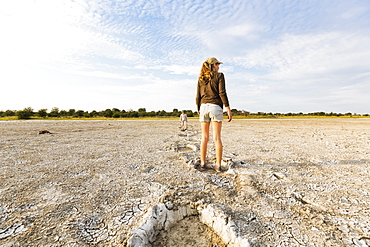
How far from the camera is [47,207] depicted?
5.94 feet

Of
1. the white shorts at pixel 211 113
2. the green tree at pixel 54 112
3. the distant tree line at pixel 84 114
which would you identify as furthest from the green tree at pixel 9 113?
the white shorts at pixel 211 113

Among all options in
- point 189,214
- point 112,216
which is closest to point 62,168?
point 112,216

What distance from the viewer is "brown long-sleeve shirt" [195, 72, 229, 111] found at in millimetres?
2803

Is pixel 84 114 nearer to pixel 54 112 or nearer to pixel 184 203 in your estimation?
pixel 54 112

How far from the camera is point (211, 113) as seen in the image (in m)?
2.85

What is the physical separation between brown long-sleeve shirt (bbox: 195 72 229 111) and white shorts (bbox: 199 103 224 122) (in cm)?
7

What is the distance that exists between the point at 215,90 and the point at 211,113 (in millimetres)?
369

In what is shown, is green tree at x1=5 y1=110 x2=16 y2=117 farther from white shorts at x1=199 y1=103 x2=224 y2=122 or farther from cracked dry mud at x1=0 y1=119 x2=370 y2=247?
white shorts at x1=199 y1=103 x2=224 y2=122

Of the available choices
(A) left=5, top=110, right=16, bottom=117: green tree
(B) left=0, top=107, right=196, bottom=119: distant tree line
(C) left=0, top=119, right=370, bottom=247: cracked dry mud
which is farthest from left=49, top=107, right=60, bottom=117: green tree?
(C) left=0, top=119, right=370, bottom=247: cracked dry mud

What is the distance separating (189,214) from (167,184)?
66 centimetres

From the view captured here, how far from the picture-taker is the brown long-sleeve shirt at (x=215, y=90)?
2803mm

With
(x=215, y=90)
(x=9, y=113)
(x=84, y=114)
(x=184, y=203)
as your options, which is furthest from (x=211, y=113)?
(x=9, y=113)

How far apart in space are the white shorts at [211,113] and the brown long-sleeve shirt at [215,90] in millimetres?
70

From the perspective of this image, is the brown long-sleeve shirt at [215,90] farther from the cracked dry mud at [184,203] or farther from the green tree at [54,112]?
the green tree at [54,112]
